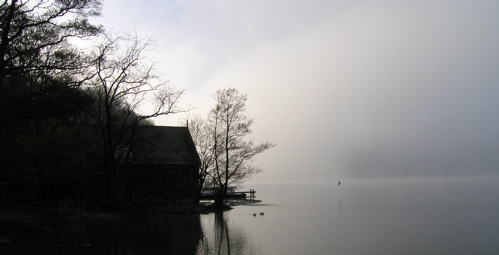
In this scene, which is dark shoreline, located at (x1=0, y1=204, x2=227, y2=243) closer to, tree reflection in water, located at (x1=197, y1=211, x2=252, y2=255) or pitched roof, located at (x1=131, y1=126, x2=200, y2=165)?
pitched roof, located at (x1=131, y1=126, x2=200, y2=165)

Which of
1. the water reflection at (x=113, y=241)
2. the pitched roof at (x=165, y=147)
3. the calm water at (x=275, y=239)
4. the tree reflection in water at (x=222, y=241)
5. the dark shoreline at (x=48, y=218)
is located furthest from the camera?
the pitched roof at (x=165, y=147)

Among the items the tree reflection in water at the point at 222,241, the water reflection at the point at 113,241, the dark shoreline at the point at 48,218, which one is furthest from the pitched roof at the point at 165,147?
the tree reflection in water at the point at 222,241

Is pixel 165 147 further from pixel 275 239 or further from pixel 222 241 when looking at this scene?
pixel 222 241

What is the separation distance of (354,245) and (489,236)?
28.1 ft

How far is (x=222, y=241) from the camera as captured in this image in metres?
17.2

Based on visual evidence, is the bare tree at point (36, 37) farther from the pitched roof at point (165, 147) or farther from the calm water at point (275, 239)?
the pitched roof at point (165, 147)

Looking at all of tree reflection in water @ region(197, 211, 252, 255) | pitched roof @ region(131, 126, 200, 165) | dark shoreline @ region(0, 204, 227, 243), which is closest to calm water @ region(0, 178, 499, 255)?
tree reflection in water @ region(197, 211, 252, 255)

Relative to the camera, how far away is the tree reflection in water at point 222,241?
14.7m

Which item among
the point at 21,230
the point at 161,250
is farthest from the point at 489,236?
the point at 21,230

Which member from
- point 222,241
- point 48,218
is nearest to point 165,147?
point 48,218

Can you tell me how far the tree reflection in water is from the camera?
14742 mm

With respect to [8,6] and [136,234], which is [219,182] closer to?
[136,234]

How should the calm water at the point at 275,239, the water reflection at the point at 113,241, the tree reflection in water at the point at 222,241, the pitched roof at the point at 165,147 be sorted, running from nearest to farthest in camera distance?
the water reflection at the point at 113,241 → the calm water at the point at 275,239 → the tree reflection in water at the point at 222,241 → the pitched roof at the point at 165,147

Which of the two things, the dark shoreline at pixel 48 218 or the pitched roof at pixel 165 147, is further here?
the pitched roof at pixel 165 147
